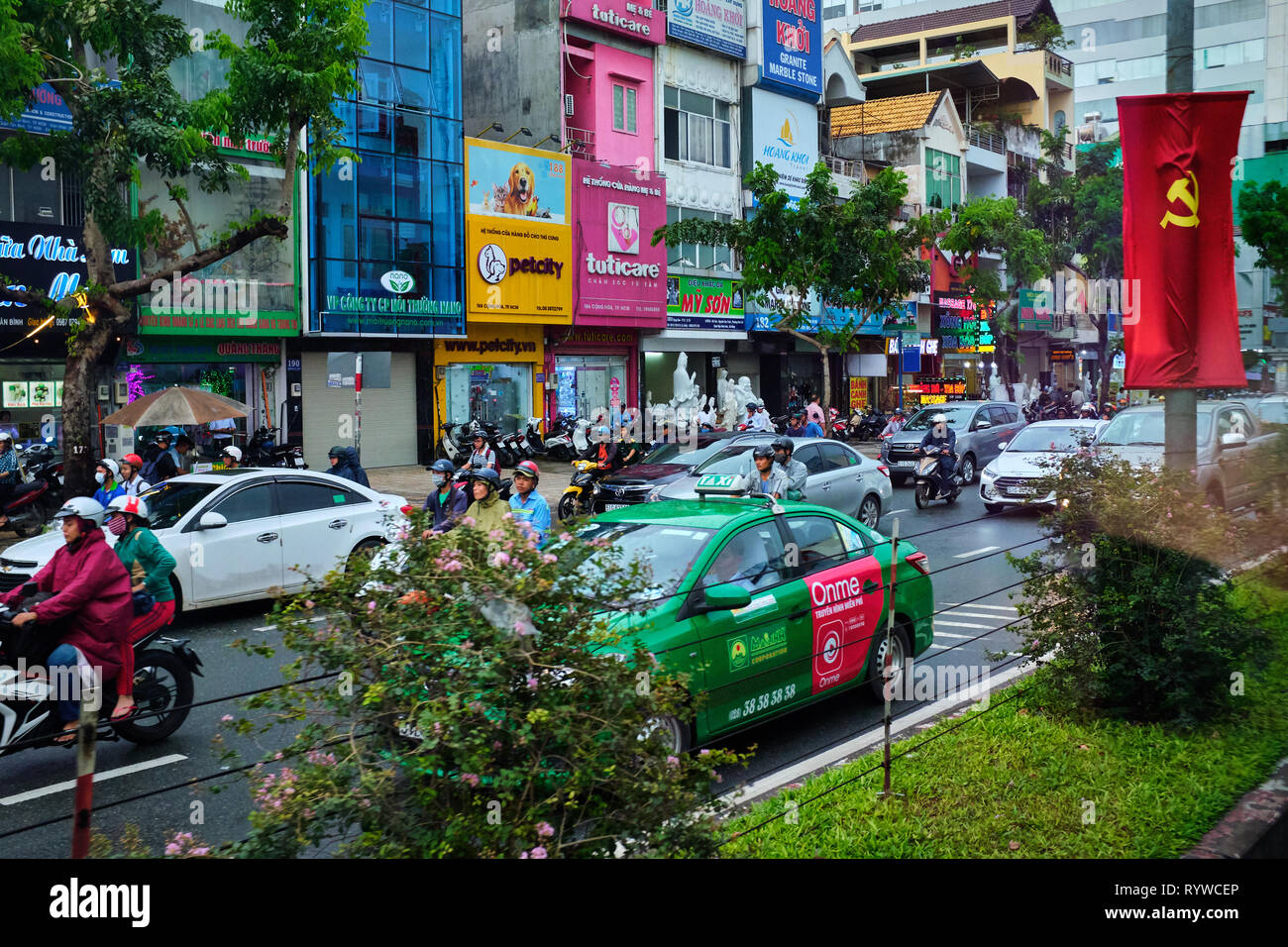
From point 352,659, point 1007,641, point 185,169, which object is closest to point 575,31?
point 185,169

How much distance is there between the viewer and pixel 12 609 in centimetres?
728

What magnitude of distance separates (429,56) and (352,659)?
2608 centimetres

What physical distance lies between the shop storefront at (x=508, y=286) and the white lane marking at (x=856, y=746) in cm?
2075

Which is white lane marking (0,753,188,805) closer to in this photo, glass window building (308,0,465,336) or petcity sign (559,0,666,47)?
glass window building (308,0,465,336)

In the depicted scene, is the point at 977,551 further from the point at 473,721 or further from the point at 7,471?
the point at 7,471

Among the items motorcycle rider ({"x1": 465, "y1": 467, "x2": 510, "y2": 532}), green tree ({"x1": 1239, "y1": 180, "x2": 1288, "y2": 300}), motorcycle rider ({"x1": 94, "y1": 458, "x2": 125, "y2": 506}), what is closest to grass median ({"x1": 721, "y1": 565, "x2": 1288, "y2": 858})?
motorcycle rider ({"x1": 465, "y1": 467, "x2": 510, "y2": 532})

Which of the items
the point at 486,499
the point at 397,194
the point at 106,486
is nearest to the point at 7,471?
the point at 106,486

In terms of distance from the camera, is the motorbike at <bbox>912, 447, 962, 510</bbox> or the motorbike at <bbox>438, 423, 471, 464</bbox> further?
the motorbike at <bbox>438, 423, 471, 464</bbox>

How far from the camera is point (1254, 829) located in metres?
5.34

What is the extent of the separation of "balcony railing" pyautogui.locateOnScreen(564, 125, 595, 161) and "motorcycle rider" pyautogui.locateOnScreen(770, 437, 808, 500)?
63.2 feet

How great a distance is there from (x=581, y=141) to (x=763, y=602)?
1059 inches

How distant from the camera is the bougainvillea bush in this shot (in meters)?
3.30

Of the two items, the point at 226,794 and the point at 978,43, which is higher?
the point at 978,43
